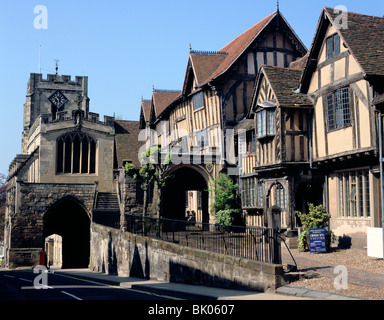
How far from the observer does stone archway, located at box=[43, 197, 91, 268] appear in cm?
4444

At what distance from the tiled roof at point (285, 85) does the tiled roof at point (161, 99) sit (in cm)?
1701

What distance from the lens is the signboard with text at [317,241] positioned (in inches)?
739

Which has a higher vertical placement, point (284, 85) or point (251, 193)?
point (284, 85)

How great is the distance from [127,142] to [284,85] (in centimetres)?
2589

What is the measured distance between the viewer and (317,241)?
18.9 m

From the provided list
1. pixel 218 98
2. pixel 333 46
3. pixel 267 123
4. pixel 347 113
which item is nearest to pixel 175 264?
pixel 267 123

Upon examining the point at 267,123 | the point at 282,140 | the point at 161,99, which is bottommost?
the point at 282,140

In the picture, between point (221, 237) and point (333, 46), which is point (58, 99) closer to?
point (333, 46)

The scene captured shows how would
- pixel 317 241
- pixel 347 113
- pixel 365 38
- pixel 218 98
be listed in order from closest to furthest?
1. pixel 317 241
2. pixel 347 113
3. pixel 365 38
4. pixel 218 98

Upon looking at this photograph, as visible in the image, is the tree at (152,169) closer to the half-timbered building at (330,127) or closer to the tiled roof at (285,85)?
the half-timbered building at (330,127)

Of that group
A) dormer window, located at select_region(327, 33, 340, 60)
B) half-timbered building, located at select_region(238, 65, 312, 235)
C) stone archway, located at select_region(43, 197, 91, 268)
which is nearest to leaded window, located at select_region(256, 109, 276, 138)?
half-timbered building, located at select_region(238, 65, 312, 235)

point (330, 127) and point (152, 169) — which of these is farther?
point (152, 169)

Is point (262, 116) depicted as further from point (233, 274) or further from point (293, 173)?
point (233, 274)
